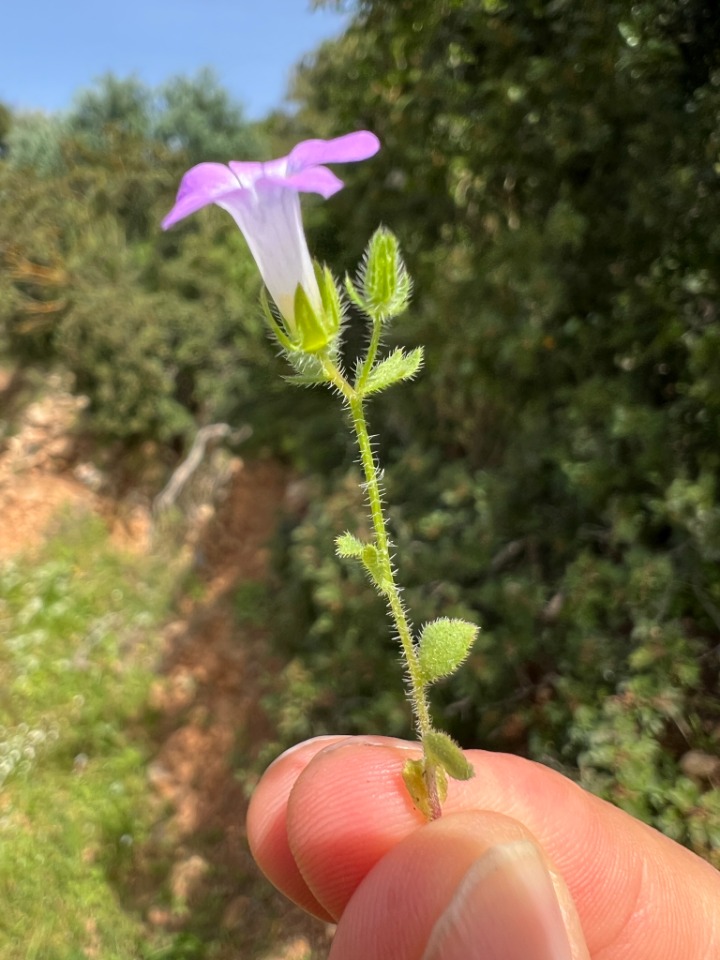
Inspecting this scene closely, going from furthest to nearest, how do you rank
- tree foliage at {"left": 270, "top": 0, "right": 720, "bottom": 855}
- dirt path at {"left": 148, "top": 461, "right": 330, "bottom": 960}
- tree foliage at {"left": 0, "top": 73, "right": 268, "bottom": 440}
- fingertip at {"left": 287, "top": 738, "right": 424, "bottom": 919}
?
tree foliage at {"left": 0, "top": 73, "right": 268, "bottom": 440} → dirt path at {"left": 148, "top": 461, "right": 330, "bottom": 960} → tree foliage at {"left": 270, "top": 0, "right": 720, "bottom": 855} → fingertip at {"left": 287, "top": 738, "right": 424, "bottom": 919}

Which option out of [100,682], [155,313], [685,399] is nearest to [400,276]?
[685,399]

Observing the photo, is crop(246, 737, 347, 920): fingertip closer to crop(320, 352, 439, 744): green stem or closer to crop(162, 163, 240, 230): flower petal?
crop(320, 352, 439, 744): green stem

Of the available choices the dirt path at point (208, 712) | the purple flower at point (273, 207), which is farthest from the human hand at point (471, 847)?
Answer: the dirt path at point (208, 712)

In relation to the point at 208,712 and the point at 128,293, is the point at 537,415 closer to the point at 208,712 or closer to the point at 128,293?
the point at 208,712

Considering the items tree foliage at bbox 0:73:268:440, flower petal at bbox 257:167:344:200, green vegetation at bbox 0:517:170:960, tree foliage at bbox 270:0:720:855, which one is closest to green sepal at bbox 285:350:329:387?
flower petal at bbox 257:167:344:200

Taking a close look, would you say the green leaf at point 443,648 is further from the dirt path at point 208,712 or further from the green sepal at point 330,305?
the dirt path at point 208,712

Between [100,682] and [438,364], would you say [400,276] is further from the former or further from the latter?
[100,682]
